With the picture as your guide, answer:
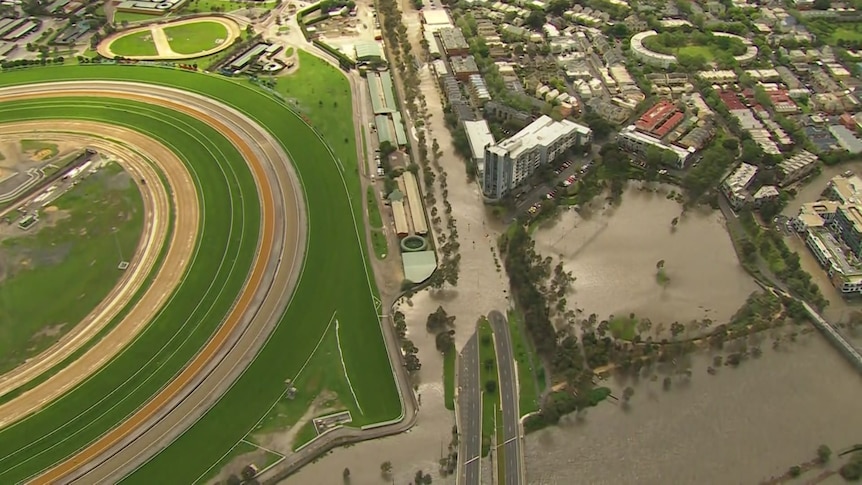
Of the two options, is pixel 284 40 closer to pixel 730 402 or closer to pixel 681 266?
pixel 681 266

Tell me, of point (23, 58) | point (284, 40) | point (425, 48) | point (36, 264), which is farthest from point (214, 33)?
point (36, 264)

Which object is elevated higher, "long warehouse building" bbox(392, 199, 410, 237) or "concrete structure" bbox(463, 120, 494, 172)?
"long warehouse building" bbox(392, 199, 410, 237)

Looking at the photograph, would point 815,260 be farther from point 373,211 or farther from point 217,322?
point 217,322

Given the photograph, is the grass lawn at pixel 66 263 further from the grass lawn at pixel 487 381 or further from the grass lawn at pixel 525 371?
the grass lawn at pixel 525 371

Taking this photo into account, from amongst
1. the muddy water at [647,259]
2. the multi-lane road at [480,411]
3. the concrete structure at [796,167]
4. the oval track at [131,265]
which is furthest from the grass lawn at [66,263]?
the concrete structure at [796,167]

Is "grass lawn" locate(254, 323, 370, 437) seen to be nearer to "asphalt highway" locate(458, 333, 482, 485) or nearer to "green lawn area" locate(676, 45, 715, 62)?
"asphalt highway" locate(458, 333, 482, 485)

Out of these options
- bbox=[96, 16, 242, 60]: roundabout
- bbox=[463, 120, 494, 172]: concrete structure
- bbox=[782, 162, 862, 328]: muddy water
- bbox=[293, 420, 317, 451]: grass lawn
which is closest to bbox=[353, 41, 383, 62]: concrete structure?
bbox=[96, 16, 242, 60]: roundabout
